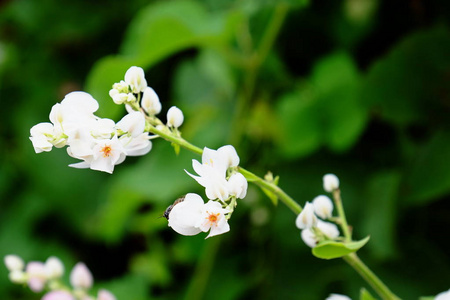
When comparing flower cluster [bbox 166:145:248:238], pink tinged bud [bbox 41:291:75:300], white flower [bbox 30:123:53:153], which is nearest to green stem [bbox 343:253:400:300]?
flower cluster [bbox 166:145:248:238]

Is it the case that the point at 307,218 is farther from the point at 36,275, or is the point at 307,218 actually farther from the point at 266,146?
the point at 266,146

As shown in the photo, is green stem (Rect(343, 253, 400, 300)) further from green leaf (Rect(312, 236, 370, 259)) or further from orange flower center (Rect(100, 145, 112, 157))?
orange flower center (Rect(100, 145, 112, 157))

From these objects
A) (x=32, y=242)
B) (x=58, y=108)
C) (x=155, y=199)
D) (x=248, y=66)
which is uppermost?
(x=32, y=242)

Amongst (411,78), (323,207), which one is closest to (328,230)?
(323,207)

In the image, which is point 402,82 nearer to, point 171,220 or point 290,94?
point 290,94

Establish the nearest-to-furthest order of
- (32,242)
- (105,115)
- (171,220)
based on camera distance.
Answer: (171,220) < (105,115) < (32,242)

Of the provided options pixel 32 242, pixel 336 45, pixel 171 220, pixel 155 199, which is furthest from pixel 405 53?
pixel 32 242

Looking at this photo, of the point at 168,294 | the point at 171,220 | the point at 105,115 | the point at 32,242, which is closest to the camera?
the point at 171,220

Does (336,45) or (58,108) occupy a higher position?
(336,45)
